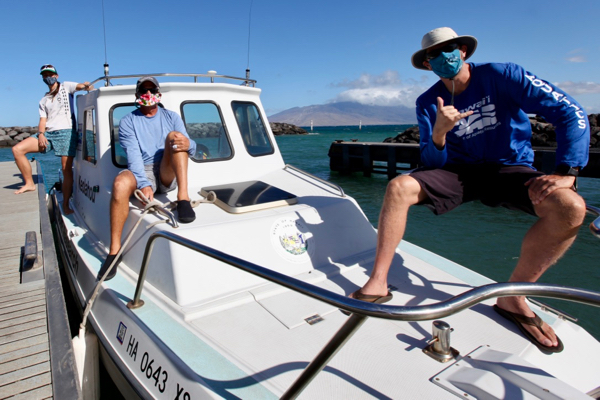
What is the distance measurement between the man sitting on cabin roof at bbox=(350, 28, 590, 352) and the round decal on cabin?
26.6 inches

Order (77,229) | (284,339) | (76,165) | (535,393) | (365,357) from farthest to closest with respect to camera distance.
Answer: (76,165)
(77,229)
(284,339)
(365,357)
(535,393)

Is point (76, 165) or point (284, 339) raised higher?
point (76, 165)

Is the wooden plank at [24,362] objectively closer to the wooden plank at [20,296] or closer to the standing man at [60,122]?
the wooden plank at [20,296]

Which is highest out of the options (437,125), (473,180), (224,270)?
(437,125)

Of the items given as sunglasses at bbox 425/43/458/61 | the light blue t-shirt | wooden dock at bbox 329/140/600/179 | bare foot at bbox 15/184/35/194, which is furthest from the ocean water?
bare foot at bbox 15/184/35/194

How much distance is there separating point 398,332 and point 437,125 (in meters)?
1.29

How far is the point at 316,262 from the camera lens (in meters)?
3.21

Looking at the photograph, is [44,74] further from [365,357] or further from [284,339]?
[365,357]

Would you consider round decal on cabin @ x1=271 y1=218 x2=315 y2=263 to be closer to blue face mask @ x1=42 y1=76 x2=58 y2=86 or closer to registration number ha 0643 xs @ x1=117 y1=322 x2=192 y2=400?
registration number ha 0643 xs @ x1=117 y1=322 x2=192 y2=400

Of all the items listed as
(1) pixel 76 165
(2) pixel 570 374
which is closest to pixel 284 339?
(2) pixel 570 374

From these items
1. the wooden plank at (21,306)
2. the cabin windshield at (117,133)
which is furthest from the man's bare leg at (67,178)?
the wooden plank at (21,306)

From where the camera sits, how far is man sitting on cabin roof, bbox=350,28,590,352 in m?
2.22

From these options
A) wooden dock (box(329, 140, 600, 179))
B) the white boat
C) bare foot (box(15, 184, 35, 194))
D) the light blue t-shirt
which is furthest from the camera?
wooden dock (box(329, 140, 600, 179))

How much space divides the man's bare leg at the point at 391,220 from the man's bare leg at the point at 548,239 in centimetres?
67
